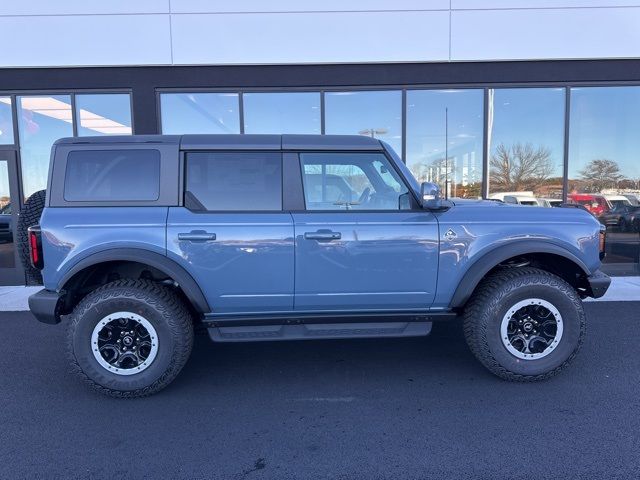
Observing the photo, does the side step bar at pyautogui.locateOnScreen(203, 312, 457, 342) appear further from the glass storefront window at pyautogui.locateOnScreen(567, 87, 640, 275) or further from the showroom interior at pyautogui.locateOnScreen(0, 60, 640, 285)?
the glass storefront window at pyautogui.locateOnScreen(567, 87, 640, 275)

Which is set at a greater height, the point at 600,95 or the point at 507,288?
the point at 600,95

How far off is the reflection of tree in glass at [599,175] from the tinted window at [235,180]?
684 centimetres

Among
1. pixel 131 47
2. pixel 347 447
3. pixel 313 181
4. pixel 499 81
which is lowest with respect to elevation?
pixel 347 447

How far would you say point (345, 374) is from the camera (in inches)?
140

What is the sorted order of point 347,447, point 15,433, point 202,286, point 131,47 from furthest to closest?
1. point 131,47
2. point 202,286
3. point 15,433
4. point 347,447

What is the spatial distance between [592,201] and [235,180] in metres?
7.26

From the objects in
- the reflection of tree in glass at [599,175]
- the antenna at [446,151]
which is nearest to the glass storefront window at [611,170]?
the reflection of tree in glass at [599,175]

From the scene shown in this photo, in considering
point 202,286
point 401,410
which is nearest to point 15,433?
point 202,286

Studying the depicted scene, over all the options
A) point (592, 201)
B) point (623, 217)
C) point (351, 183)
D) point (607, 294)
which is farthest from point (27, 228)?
point (623, 217)

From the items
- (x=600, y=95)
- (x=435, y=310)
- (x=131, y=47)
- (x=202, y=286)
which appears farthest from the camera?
(x=600, y=95)

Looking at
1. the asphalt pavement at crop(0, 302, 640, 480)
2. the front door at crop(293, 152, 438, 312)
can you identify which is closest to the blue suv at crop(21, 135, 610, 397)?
the front door at crop(293, 152, 438, 312)

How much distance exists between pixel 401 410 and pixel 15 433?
8.47 feet

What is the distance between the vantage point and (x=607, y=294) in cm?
628

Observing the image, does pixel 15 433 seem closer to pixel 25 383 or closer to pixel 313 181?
pixel 25 383
